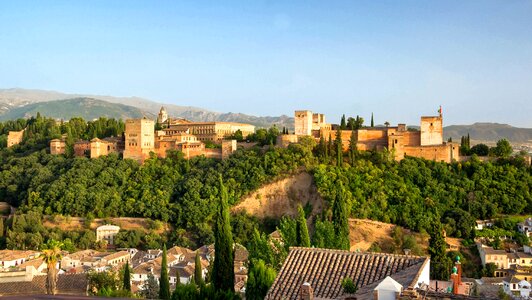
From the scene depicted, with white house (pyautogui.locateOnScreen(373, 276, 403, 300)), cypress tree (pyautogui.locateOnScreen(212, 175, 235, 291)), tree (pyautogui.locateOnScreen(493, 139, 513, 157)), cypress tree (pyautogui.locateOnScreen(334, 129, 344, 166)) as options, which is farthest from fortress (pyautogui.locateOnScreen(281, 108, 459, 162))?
white house (pyautogui.locateOnScreen(373, 276, 403, 300))

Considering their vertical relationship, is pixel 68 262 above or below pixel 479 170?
below

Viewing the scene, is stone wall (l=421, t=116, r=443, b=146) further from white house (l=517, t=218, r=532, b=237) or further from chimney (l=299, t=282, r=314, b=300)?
chimney (l=299, t=282, r=314, b=300)

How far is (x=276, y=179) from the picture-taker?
46.4 metres

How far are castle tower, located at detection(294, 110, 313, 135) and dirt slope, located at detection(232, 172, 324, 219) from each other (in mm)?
4686

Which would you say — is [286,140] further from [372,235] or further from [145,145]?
[145,145]

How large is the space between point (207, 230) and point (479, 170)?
19785 millimetres

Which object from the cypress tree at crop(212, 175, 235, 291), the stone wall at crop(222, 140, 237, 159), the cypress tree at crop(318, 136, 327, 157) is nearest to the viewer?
the cypress tree at crop(212, 175, 235, 291)

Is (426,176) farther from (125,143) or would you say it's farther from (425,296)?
(425,296)

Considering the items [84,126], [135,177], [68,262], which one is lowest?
[68,262]

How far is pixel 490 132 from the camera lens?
139 meters

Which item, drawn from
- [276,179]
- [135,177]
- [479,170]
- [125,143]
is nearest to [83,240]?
[135,177]

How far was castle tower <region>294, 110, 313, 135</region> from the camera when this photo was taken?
49.2 meters

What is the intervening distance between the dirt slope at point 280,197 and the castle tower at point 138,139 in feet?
31.0

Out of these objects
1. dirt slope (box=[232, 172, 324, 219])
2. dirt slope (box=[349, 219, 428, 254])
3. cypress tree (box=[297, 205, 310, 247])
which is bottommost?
dirt slope (box=[349, 219, 428, 254])
